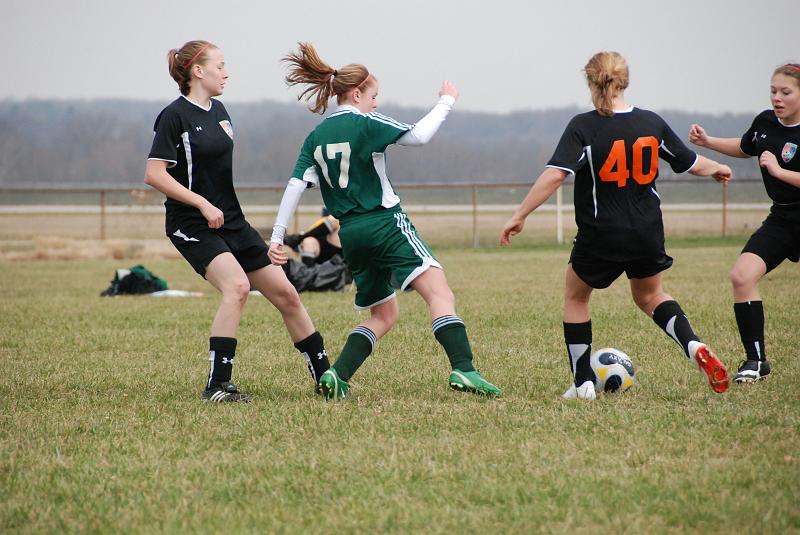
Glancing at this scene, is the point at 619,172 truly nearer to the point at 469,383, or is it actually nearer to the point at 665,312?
the point at 665,312

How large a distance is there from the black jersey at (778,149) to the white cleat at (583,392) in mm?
1780

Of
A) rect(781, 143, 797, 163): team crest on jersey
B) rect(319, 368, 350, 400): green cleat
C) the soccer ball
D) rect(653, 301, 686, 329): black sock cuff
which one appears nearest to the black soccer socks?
rect(319, 368, 350, 400): green cleat

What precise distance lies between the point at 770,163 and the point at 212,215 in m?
3.32

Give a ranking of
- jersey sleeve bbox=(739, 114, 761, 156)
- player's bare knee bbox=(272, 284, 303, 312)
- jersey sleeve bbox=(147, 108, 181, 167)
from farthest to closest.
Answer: jersey sleeve bbox=(739, 114, 761, 156), player's bare knee bbox=(272, 284, 303, 312), jersey sleeve bbox=(147, 108, 181, 167)

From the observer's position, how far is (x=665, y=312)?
5.71 metres

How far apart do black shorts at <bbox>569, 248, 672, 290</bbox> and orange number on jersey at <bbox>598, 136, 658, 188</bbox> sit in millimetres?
436

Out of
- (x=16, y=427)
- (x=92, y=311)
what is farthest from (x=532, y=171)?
(x=16, y=427)

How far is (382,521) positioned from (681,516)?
1054 millimetres

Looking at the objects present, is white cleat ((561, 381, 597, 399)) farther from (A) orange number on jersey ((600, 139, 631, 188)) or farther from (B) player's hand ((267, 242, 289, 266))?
(B) player's hand ((267, 242, 289, 266))

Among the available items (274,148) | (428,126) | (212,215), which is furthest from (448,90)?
(274,148)

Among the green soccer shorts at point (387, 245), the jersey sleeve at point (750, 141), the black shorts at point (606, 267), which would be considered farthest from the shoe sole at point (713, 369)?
the jersey sleeve at point (750, 141)

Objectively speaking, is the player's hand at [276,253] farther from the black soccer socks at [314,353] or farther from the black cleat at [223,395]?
the black cleat at [223,395]

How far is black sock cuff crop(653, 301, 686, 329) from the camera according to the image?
568cm

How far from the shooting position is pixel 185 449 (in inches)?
184
